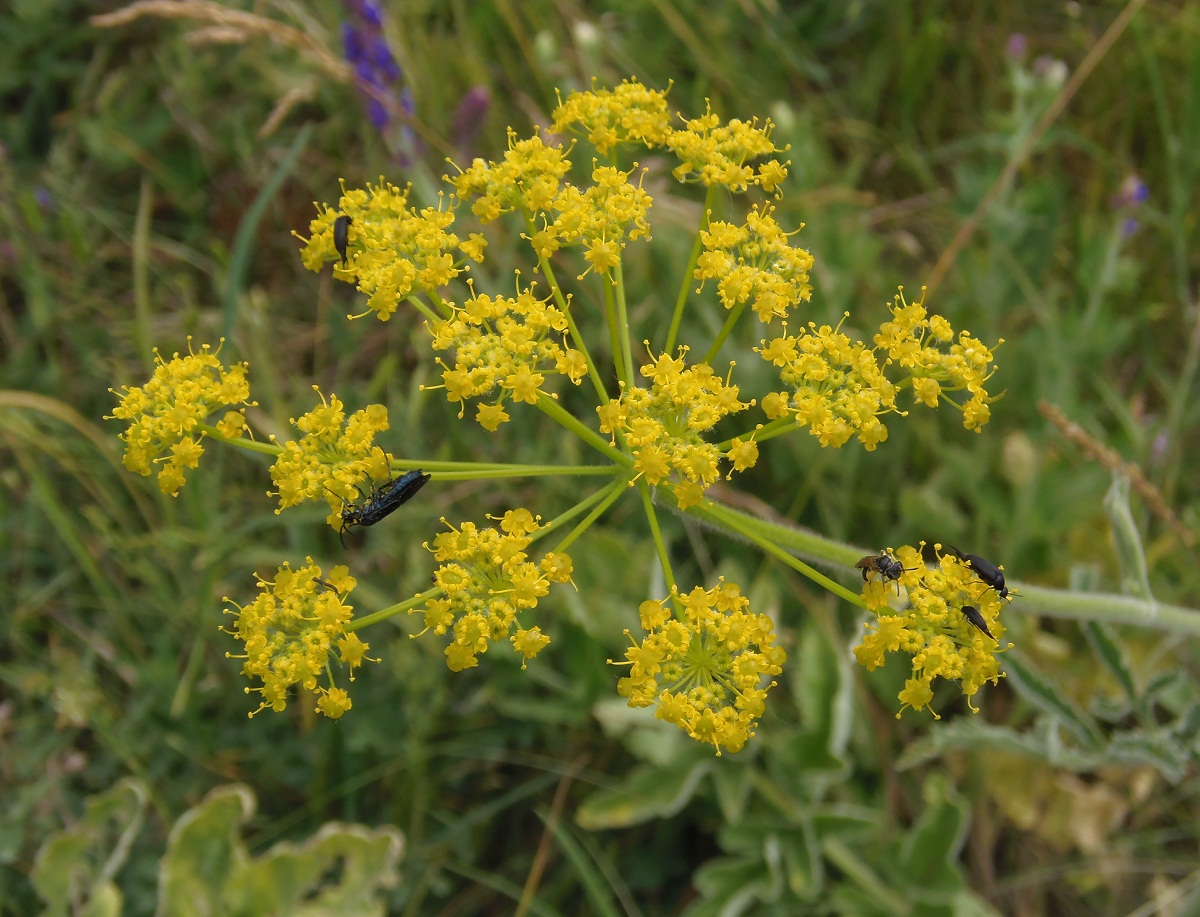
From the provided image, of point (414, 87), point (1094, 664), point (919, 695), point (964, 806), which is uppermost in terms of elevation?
point (414, 87)

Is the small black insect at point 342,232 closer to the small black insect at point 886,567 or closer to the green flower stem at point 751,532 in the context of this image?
the green flower stem at point 751,532

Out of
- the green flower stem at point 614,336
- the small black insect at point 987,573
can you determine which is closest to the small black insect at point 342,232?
the green flower stem at point 614,336

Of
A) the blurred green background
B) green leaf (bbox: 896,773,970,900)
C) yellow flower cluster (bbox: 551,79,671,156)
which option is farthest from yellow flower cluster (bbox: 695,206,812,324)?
green leaf (bbox: 896,773,970,900)

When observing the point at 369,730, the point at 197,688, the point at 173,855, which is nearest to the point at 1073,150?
the point at 369,730

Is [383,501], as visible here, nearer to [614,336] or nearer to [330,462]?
[330,462]

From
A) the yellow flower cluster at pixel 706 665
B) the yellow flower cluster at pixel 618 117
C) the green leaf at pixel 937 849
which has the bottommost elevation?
the green leaf at pixel 937 849

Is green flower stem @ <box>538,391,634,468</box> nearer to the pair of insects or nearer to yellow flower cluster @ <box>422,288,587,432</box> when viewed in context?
yellow flower cluster @ <box>422,288,587,432</box>

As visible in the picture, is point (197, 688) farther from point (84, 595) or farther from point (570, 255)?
point (570, 255)

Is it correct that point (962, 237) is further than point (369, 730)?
Yes
